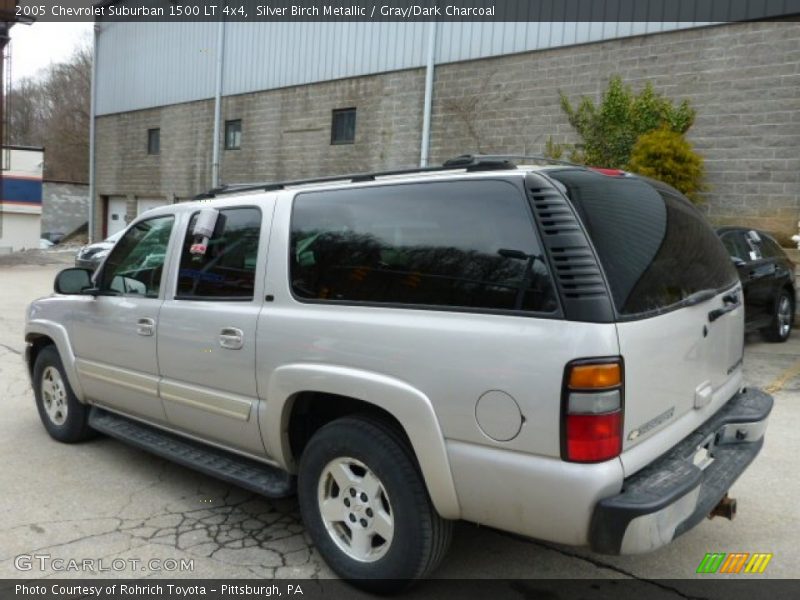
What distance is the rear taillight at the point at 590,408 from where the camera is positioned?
91.6 inches

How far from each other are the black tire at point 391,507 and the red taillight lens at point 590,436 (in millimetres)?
696

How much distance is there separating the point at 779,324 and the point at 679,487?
307 inches

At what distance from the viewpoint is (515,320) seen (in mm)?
2469

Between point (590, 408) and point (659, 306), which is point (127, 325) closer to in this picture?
point (590, 408)

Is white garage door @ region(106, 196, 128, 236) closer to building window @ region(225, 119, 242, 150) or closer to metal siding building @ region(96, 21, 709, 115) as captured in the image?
metal siding building @ region(96, 21, 709, 115)

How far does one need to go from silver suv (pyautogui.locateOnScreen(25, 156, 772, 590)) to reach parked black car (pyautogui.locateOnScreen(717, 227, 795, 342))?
5240mm

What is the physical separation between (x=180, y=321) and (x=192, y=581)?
1365mm

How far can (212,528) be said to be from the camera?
11.9ft

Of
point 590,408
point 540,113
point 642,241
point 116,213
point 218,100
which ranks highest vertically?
point 218,100

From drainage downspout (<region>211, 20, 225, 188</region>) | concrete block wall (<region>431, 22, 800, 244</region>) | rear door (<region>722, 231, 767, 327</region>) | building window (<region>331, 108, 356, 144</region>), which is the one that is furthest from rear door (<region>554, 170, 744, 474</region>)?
drainage downspout (<region>211, 20, 225, 188</region>)

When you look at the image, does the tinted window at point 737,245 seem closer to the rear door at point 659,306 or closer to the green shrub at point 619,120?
the green shrub at point 619,120

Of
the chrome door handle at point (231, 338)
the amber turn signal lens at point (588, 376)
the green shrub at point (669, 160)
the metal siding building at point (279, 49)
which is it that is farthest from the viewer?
the metal siding building at point (279, 49)

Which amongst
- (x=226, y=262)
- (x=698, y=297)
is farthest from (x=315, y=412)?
(x=698, y=297)

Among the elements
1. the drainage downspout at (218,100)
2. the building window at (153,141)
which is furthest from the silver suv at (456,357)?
the building window at (153,141)
